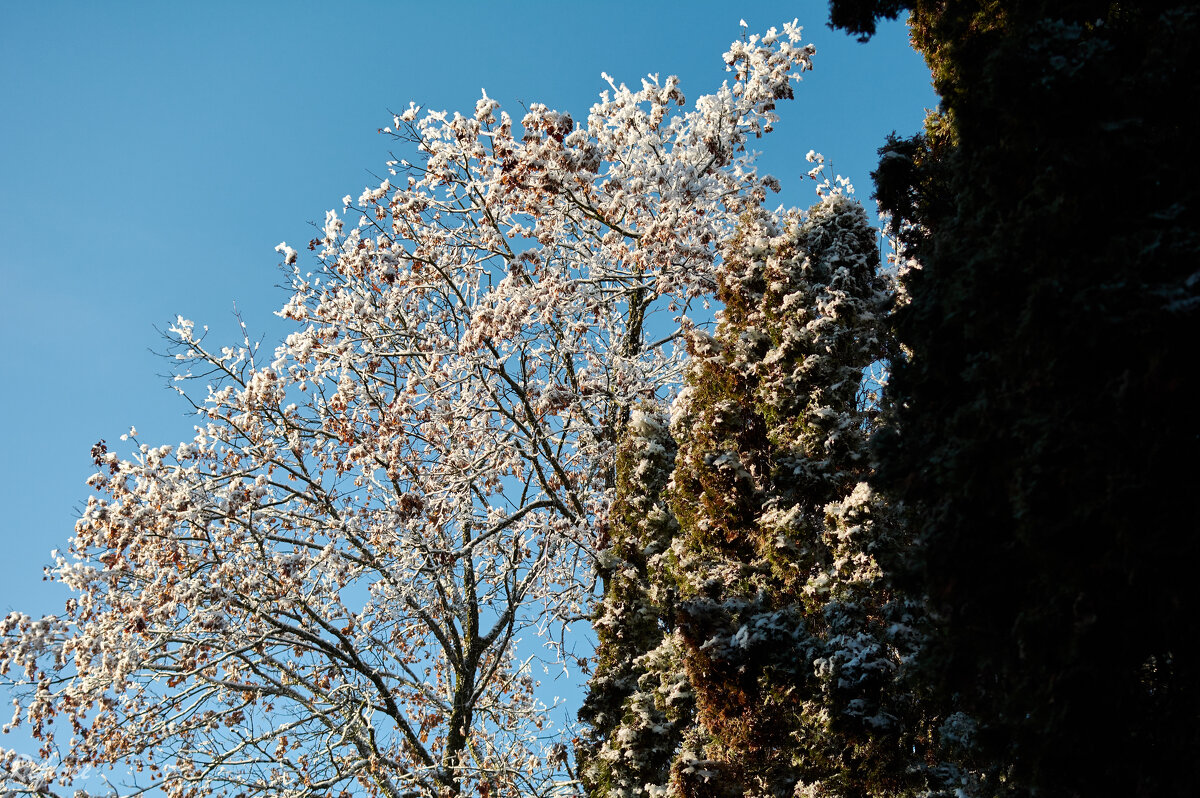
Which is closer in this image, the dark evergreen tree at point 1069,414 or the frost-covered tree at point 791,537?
the dark evergreen tree at point 1069,414

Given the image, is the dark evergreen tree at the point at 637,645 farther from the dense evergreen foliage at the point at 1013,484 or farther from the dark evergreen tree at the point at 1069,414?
the dark evergreen tree at the point at 1069,414

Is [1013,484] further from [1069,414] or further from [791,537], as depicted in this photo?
[791,537]

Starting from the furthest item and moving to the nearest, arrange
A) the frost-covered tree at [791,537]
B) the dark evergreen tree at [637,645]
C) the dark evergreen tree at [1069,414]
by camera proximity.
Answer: the dark evergreen tree at [637,645], the frost-covered tree at [791,537], the dark evergreen tree at [1069,414]

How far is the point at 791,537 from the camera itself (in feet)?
28.0

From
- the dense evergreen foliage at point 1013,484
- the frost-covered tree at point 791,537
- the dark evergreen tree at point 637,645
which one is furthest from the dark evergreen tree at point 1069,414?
the dark evergreen tree at point 637,645

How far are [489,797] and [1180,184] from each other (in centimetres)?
1011

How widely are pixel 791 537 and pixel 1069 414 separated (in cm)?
421

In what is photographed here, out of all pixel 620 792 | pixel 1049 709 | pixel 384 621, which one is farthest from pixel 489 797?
pixel 1049 709

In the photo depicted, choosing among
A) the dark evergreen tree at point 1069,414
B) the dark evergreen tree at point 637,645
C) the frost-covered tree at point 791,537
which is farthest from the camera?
the dark evergreen tree at point 637,645

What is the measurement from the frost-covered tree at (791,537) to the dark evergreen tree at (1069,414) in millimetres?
1451

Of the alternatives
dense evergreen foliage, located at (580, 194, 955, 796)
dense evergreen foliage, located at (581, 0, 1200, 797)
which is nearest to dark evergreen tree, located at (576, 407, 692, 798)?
dense evergreen foliage, located at (580, 194, 955, 796)

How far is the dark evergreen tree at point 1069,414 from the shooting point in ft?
14.4

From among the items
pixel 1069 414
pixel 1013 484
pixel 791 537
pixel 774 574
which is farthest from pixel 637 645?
pixel 1069 414

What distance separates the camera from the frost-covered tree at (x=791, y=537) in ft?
24.1
